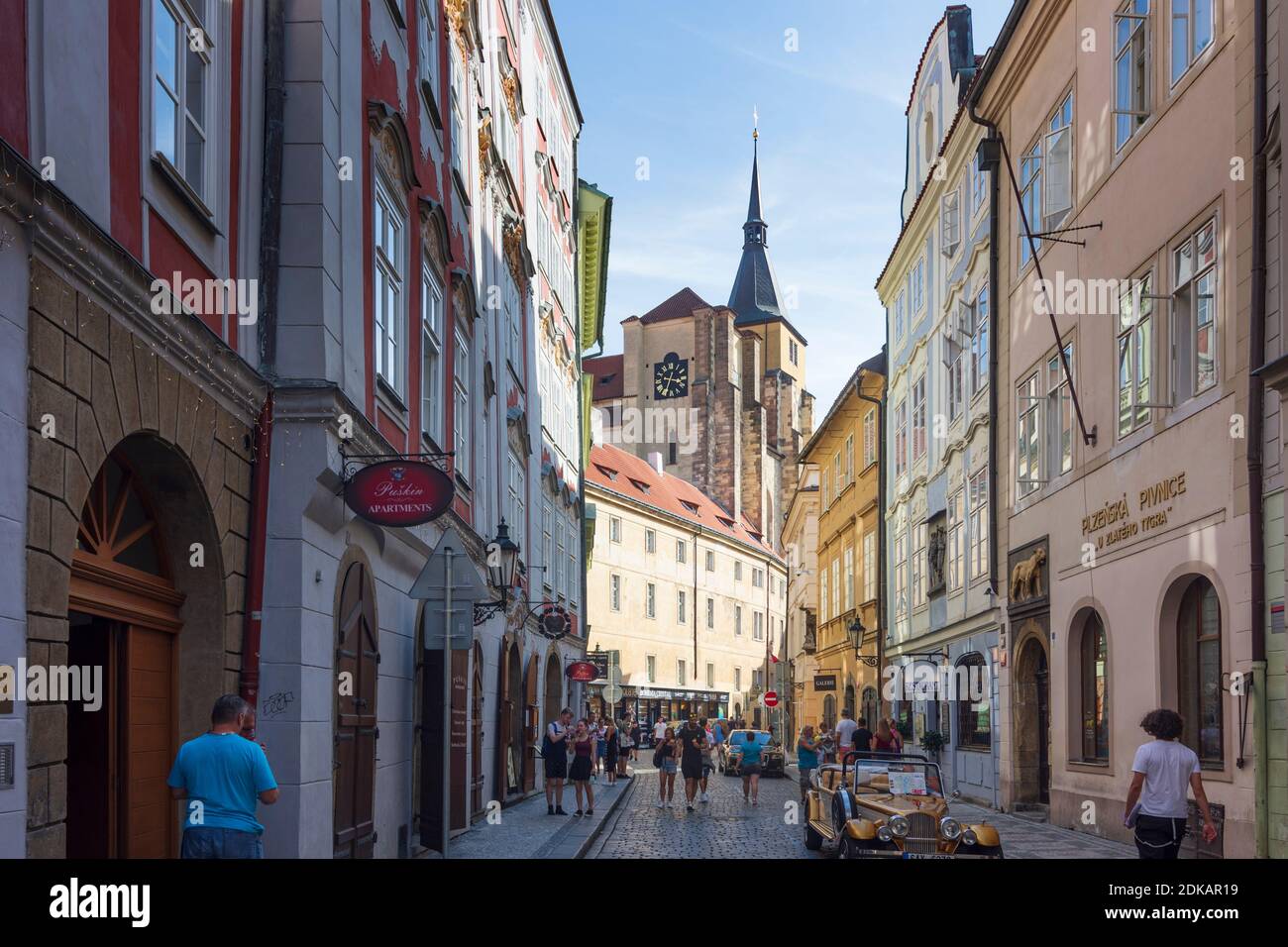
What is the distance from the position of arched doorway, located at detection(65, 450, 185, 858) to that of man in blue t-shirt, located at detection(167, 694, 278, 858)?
3.84ft

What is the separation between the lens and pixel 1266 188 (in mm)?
14312

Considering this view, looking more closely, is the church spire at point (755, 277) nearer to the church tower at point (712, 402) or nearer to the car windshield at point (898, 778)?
the church tower at point (712, 402)

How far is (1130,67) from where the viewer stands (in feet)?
62.0

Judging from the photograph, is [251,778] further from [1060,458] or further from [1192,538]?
[1060,458]

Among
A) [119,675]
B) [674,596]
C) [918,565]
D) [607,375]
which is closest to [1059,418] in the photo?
[918,565]

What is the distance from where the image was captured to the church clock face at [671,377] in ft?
327

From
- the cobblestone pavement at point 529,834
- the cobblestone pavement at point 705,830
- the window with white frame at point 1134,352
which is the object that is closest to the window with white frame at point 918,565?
the cobblestone pavement at point 705,830

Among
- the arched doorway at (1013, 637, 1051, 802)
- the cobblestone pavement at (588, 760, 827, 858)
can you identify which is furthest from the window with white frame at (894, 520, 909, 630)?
the arched doorway at (1013, 637, 1051, 802)

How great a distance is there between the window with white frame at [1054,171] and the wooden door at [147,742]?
50.4ft

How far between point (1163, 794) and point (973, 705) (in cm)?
1791

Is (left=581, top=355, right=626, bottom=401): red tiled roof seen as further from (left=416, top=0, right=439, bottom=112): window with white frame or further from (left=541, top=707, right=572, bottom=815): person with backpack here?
(left=416, top=0, right=439, bottom=112): window with white frame

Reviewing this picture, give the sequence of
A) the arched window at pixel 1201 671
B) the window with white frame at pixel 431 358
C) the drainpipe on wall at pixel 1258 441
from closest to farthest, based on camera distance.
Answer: the drainpipe on wall at pixel 1258 441 → the arched window at pixel 1201 671 → the window with white frame at pixel 431 358
